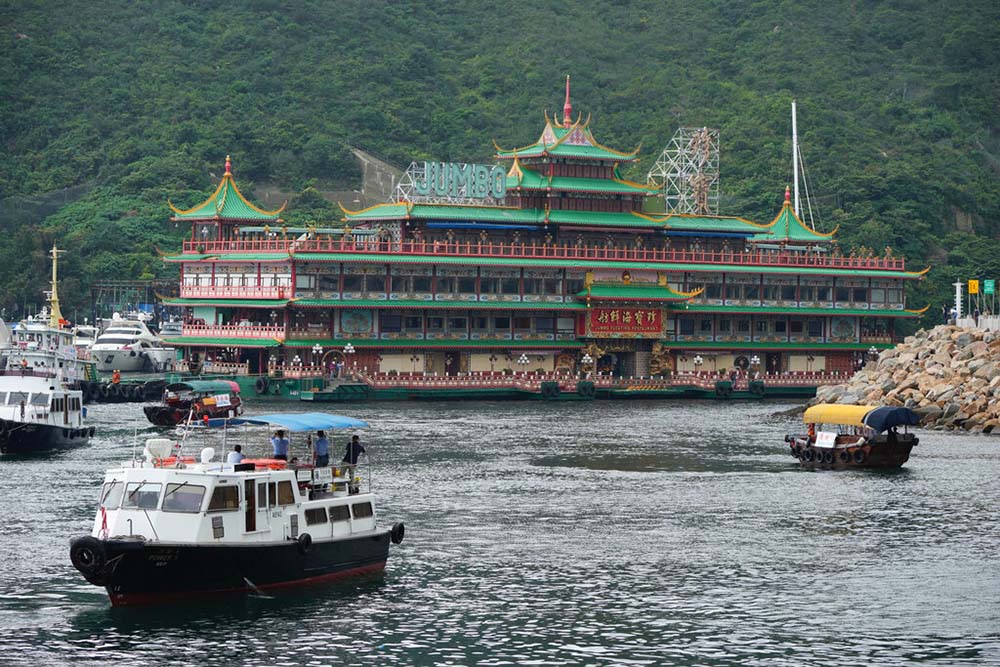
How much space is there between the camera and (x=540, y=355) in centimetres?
13288

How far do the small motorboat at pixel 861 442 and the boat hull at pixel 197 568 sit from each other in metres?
33.3

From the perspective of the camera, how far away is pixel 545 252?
132 meters

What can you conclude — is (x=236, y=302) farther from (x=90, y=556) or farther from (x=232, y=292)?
(x=90, y=556)

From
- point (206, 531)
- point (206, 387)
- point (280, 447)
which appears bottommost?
point (206, 531)

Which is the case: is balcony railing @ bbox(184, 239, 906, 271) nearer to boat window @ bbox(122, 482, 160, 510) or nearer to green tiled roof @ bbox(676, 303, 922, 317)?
green tiled roof @ bbox(676, 303, 922, 317)

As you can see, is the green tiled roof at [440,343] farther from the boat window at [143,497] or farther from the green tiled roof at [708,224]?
the boat window at [143,497]

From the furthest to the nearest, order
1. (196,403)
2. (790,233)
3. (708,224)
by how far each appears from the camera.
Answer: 1. (790,233)
2. (708,224)
3. (196,403)

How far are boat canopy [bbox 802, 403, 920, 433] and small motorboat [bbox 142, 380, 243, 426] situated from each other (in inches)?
1209

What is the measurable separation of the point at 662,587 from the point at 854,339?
10258cm

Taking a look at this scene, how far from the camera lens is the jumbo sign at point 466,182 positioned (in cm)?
13238

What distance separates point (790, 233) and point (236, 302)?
164 feet

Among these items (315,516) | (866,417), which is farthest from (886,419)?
(315,516)

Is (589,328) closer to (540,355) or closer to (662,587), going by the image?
(540,355)

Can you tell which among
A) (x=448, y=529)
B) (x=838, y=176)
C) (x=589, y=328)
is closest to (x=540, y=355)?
(x=589, y=328)
